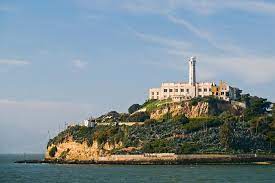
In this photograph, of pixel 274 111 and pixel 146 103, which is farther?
pixel 146 103

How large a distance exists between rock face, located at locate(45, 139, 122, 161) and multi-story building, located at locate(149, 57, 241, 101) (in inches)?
966

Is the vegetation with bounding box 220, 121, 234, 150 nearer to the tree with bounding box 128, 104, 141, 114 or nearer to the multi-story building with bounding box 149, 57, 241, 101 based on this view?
the multi-story building with bounding box 149, 57, 241, 101

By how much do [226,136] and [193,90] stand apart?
28.0m

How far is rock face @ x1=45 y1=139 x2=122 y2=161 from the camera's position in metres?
127

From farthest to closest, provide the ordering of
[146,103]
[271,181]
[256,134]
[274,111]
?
[146,103] < [274,111] < [256,134] < [271,181]

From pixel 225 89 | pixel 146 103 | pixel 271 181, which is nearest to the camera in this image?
pixel 271 181

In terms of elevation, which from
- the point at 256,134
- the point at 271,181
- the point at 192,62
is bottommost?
the point at 271,181

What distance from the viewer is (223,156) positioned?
113000mm

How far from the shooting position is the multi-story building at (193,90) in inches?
5625

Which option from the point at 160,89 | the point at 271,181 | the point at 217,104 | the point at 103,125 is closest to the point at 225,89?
the point at 217,104

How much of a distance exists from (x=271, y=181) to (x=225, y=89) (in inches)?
2983

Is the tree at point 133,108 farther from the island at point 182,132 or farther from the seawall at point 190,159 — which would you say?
the seawall at point 190,159

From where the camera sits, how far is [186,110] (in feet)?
447

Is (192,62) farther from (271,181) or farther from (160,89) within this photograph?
(271,181)
